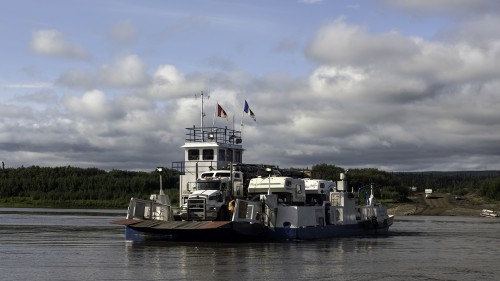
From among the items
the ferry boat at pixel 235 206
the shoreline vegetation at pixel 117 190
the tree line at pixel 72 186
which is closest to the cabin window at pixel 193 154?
the ferry boat at pixel 235 206

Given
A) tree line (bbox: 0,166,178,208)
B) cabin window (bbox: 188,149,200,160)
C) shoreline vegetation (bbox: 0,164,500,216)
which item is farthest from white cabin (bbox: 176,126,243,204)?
tree line (bbox: 0,166,178,208)

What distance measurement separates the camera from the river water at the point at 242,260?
82.0ft

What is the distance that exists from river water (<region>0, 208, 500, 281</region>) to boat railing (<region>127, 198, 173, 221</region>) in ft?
6.25

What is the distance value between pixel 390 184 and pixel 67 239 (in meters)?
80.5

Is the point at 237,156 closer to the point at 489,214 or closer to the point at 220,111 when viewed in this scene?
the point at 220,111

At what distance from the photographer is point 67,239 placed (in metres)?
40.6

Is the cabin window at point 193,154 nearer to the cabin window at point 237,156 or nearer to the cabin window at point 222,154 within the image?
the cabin window at point 222,154

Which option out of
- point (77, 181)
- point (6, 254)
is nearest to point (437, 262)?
point (6, 254)

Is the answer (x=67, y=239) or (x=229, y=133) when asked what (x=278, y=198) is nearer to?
(x=229, y=133)

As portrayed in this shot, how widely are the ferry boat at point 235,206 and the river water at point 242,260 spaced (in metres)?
1.04

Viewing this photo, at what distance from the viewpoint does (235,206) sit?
37094mm

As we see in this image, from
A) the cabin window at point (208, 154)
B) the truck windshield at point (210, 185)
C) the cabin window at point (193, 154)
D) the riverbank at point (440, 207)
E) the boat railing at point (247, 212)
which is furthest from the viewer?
the riverbank at point (440, 207)

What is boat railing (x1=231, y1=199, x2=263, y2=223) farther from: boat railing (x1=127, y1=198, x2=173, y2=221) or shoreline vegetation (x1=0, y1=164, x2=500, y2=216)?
shoreline vegetation (x1=0, y1=164, x2=500, y2=216)

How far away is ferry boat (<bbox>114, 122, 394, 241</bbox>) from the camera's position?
124 ft
